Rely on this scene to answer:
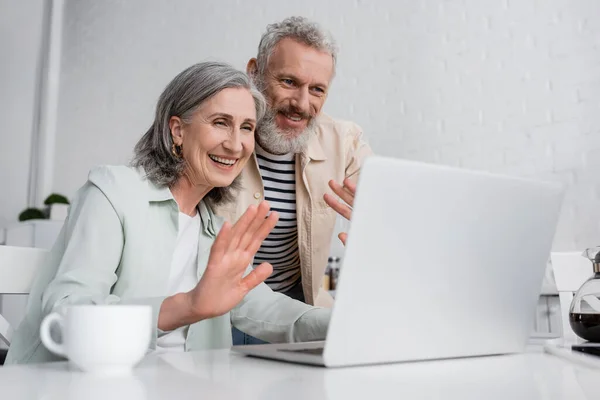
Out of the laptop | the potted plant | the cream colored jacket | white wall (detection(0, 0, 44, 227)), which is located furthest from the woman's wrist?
white wall (detection(0, 0, 44, 227))

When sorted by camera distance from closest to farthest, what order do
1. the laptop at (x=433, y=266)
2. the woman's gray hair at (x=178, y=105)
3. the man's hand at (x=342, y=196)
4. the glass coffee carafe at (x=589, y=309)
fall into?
1. the laptop at (x=433, y=266)
2. the glass coffee carafe at (x=589, y=309)
3. the man's hand at (x=342, y=196)
4. the woman's gray hair at (x=178, y=105)

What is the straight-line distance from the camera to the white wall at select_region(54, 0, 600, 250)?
2.56 metres

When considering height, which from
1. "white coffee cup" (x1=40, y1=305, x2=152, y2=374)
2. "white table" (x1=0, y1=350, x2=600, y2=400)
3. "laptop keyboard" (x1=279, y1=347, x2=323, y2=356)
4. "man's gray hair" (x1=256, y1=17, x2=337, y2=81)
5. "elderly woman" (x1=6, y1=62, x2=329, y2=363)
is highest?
"man's gray hair" (x1=256, y1=17, x2=337, y2=81)

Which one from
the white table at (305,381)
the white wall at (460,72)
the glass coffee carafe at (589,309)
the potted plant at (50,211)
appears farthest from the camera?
the potted plant at (50,211)

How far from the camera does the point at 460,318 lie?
2.58 feet

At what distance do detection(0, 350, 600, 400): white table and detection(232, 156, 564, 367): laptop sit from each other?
0.09 feet

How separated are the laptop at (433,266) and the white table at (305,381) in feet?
0.09

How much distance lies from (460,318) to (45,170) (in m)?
4.29

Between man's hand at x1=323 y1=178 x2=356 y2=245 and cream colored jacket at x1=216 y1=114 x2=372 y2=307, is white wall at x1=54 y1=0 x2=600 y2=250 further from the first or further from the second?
man's hand at x1=323 y1=178 x2=356 y2=245

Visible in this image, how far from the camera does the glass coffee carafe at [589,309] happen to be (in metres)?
0.94

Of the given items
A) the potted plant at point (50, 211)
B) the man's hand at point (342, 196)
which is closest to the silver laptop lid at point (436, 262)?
the man's hand at point (342, 196)

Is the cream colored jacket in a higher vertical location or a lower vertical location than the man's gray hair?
lower

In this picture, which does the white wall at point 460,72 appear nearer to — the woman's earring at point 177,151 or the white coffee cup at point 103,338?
the woman's earring at point 177,151

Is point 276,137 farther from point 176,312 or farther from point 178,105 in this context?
point 176,312
